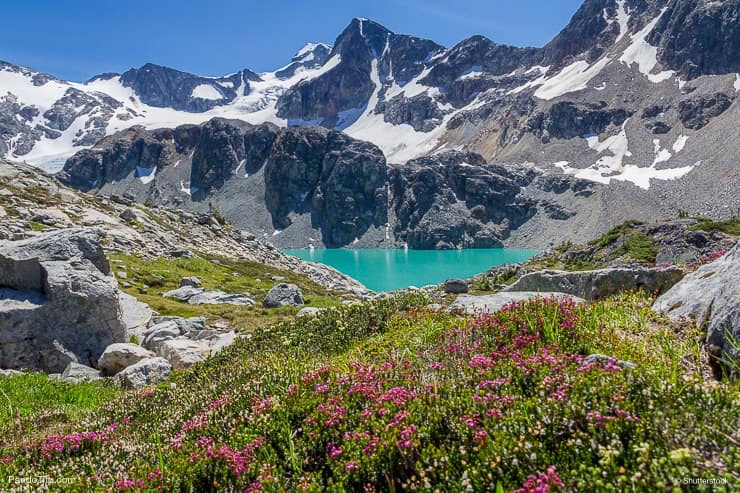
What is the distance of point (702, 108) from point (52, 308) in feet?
702

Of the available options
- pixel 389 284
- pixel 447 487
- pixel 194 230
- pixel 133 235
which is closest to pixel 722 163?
pixel 389 284

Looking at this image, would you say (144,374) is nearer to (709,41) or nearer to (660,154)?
(660,154)

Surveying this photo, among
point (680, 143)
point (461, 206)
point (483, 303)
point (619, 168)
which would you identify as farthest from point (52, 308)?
point (680, 143)

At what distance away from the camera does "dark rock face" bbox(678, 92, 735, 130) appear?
16050 cm

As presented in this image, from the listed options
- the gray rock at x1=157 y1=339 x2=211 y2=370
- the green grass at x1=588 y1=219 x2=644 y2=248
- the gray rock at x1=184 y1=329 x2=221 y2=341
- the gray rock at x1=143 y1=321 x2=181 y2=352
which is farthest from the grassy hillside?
the green grass at x1=588 y1=219 x2=644 y2=248

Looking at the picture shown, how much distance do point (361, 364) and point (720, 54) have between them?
9850 inches

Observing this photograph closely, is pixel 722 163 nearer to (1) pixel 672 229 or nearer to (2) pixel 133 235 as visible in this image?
(1) pixel 672 229

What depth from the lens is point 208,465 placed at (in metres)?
4.23

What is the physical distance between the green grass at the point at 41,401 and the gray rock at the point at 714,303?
33.9 ft

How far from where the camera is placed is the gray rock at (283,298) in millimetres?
25219

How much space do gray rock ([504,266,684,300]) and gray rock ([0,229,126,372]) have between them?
45.5ft

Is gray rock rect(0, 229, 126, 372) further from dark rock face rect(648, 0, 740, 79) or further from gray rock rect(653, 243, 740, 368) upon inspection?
dark rock face rect(648, 0, 740, 79)

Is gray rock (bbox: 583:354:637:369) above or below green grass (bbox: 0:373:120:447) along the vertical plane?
above

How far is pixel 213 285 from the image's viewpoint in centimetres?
3359
